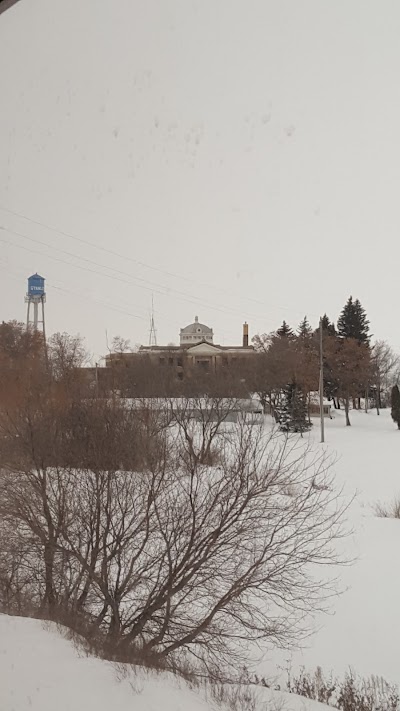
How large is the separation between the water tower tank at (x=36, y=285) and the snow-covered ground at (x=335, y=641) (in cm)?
154

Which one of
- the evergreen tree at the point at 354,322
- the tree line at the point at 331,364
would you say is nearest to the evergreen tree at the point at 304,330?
the tree line at the point at 331,364

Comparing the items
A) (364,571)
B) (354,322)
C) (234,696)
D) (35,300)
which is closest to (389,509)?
(364,571)

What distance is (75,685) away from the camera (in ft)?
5.29

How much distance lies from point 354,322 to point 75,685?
1.69 m

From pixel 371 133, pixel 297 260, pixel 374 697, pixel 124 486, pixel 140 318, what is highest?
pixel 371 133

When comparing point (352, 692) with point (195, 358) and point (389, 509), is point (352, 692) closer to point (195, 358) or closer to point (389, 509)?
point (389, 509)

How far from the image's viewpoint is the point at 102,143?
2562mm

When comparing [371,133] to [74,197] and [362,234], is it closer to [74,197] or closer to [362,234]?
[362,234]

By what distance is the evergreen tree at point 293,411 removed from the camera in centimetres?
233

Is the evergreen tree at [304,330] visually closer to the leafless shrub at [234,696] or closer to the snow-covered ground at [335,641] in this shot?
the snow-covered ground at [335,641]

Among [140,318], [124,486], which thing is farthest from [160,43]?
[124,486]

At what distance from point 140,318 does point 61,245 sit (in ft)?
2.13

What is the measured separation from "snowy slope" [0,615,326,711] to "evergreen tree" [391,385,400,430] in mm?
1097

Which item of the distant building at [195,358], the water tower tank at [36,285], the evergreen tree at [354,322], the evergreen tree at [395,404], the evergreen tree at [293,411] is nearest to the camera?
the evergreen tree at [395,404]
